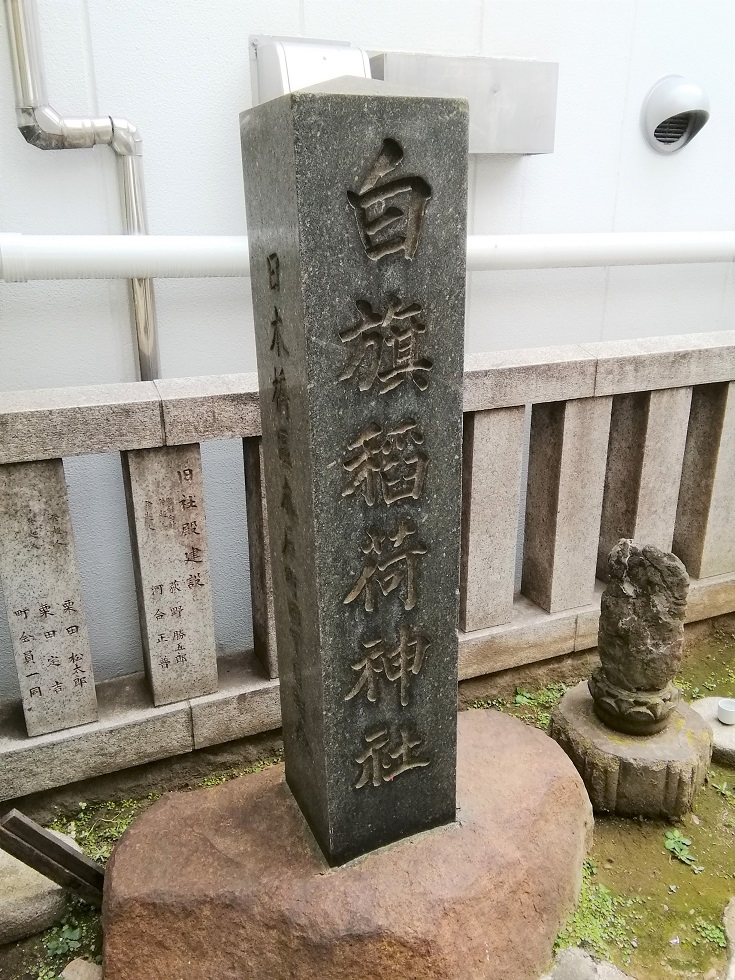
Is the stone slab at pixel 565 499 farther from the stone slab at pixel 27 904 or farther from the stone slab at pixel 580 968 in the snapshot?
the stone slab at pixel 27 904

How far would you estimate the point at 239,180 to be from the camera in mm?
3387

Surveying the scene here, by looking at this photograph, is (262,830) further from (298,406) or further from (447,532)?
(298,406)

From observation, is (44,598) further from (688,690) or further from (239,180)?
(688,690)

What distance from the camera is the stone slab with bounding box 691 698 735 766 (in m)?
→ 3.78

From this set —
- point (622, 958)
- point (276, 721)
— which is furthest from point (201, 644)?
point (622, 958)

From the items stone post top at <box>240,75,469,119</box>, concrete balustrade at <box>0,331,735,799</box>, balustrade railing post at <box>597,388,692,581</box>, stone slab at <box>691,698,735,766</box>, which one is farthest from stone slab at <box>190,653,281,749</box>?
stone post top at <box>240,75,469,119</box>

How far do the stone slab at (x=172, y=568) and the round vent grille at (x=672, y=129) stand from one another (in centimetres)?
321

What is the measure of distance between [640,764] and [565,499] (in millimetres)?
1443

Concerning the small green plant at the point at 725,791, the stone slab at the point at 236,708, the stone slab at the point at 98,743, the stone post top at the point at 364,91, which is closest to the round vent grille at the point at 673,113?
the stone post top at the point at 364,91

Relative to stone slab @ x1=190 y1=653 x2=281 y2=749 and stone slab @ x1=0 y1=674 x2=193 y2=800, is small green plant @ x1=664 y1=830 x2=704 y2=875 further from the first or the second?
stone slab @ x1=0 y1=674 x2=193 y2=800

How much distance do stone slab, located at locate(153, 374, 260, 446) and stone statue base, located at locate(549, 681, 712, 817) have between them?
2.14 metres

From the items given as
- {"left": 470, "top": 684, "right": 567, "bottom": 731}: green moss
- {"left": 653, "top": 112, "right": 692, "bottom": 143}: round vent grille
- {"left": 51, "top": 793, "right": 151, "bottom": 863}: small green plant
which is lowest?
{"left": 51, "top": 793, "right": 151, "bottom": 863}: small green plant

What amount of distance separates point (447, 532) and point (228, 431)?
4.02ft

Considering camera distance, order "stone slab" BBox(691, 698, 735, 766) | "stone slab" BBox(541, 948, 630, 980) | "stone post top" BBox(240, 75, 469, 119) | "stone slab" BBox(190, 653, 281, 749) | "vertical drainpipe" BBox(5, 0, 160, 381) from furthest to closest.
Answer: "stone slab" BBox(691, 698, 735, 766) → "stone slab" BBox(190, 653, 281, 749) → "vertical drainpipe" BBox(5, 0, 160, 381) → "stone slab" BBox(541, 948, 630, 980) → "stone post top" BBox(240, 75, 469, 119)
